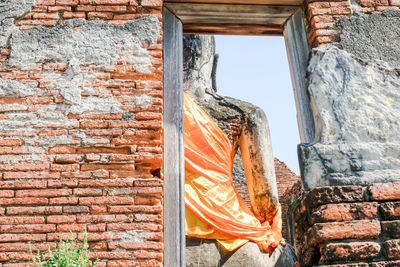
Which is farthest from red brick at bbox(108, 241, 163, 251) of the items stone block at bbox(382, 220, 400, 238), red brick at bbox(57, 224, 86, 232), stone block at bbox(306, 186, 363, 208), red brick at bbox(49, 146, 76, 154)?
stone block at bbox(382, 220, 400, 238)

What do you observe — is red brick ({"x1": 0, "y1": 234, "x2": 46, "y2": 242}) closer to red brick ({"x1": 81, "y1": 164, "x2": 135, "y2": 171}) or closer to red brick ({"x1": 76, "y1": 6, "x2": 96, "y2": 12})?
red brick ({"x1": 81, "y1": 164, "x2": 135, "y2": 171})

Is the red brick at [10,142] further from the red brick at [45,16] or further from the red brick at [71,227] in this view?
the red brick at [45,16]

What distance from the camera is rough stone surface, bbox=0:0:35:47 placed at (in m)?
3.15

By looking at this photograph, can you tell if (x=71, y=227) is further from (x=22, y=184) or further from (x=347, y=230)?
(x=347, y=230)

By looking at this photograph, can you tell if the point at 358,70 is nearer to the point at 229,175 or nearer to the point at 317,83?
the point at 317,83

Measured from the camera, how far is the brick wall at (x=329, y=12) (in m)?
3.25

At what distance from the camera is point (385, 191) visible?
268 centimetres

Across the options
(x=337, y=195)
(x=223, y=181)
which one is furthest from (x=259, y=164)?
(x=337, y=195)

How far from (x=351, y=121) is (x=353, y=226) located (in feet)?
2.51

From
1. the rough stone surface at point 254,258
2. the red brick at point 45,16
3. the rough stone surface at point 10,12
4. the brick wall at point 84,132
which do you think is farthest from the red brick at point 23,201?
the rough stone surface at point 254,258

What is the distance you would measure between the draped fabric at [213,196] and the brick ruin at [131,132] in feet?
5.05

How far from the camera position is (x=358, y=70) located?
3090 mm

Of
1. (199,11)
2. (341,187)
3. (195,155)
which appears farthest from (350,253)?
(195,155)

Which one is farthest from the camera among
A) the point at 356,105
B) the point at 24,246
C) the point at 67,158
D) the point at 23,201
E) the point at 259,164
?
the point at 259,164
